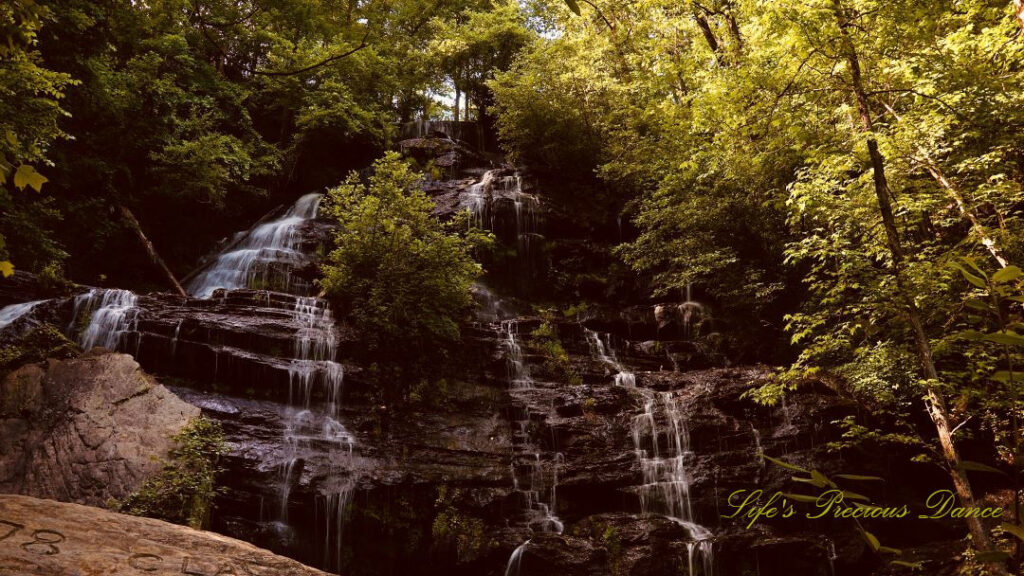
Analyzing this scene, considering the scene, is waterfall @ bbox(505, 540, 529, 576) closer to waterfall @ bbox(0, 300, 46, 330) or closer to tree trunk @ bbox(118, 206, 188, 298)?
waterfall @ bbox(0, 300, 46, 330)

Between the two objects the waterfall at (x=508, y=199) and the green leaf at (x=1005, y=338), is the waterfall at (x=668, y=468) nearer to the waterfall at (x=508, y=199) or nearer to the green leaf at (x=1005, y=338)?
the waterfall at (x=508, y=199)

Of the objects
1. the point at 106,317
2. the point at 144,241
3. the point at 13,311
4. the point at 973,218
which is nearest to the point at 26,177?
the point at 973,218

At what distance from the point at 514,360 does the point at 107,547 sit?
28.8ft

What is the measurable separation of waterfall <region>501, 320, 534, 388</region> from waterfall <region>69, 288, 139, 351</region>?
6847 mm

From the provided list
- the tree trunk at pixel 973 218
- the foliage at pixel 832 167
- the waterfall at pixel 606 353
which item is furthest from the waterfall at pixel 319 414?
the tree trunk at pixel 973 218

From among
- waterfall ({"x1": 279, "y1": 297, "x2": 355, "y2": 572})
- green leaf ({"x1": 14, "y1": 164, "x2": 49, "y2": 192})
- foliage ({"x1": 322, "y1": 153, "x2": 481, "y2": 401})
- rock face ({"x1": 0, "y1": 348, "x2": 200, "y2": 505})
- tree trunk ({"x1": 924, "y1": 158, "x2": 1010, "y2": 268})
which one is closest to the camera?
green leaf ({"x1": 14, "y1": 164, "x2": 49, "y2": 192})

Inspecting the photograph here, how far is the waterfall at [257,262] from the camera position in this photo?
45.6ft

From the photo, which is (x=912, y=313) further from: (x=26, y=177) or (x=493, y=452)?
(x=26, y=177)

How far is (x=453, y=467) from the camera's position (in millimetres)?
9078

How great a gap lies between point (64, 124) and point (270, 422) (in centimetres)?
998

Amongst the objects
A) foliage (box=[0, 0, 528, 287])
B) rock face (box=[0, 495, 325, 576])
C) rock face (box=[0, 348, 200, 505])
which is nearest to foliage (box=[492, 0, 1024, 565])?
rock face (box=[0, 495, 325, 576])

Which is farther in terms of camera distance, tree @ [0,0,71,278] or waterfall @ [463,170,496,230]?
waterfall @ [463,170,496,230]

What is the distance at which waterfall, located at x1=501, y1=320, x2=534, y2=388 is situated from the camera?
37.3 ft

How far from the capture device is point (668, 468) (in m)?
9.37
